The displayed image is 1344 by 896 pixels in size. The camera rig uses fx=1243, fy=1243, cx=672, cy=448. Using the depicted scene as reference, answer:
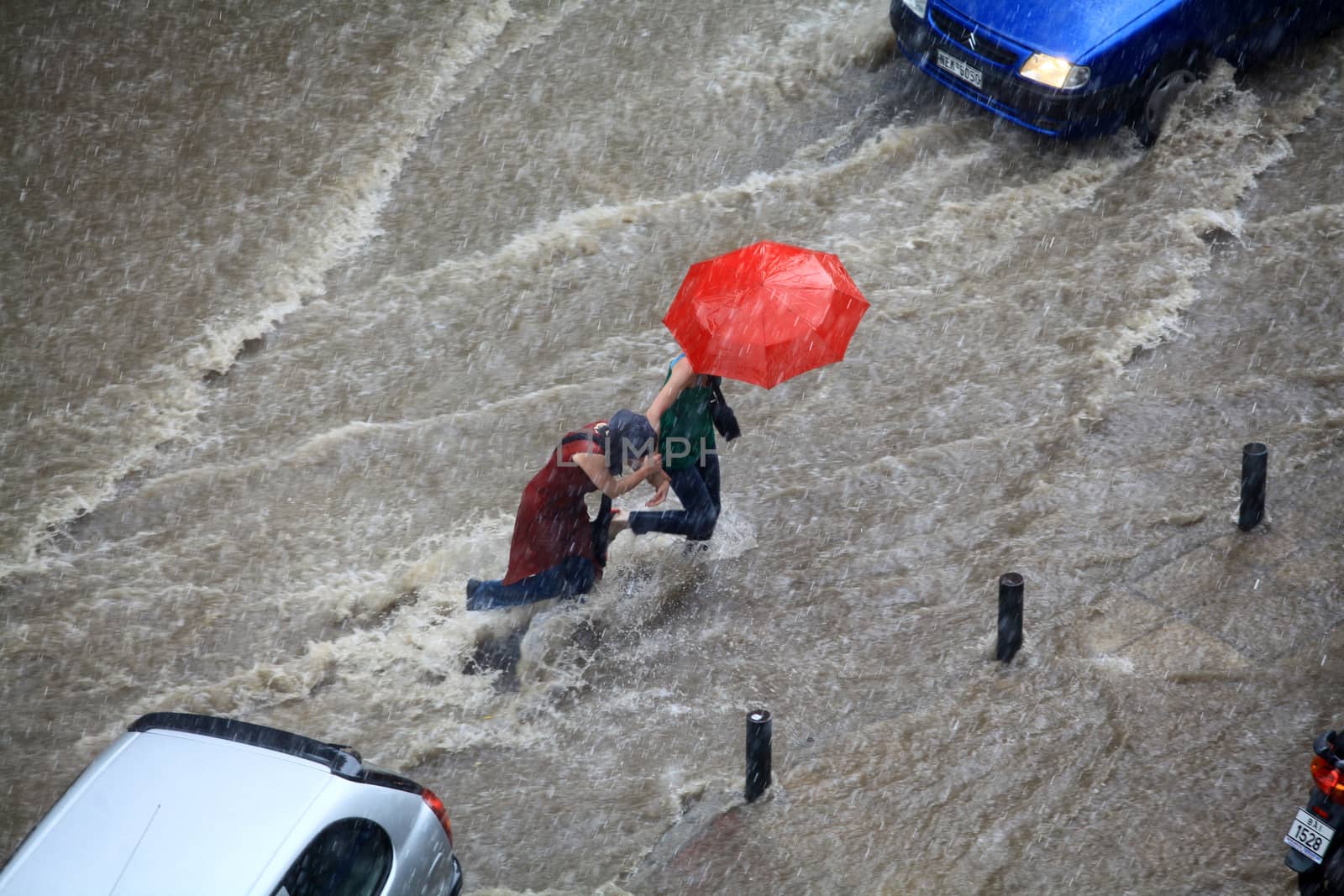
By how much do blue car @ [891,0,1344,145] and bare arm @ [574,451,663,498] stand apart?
5.21m

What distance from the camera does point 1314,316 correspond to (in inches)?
344

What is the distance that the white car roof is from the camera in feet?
13.8

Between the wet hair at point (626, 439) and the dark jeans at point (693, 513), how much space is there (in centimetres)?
71

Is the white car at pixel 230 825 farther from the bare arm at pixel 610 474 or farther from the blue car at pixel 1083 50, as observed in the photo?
the blue car at pixel 1083 50

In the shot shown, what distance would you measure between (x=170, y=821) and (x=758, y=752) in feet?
8.25

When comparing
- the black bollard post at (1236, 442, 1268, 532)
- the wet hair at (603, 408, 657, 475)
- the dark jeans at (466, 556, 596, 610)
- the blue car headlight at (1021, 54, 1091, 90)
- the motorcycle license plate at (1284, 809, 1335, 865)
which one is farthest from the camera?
the blue car headlight at (1021, 54, 1091, 90)

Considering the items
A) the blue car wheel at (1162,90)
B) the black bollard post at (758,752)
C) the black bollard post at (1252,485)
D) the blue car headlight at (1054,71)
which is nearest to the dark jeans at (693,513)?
the black bollard post at (758,752)

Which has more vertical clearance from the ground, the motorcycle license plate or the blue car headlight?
the blue car headlight

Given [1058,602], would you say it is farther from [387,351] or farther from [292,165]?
[292,165]

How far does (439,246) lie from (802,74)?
3990 mm

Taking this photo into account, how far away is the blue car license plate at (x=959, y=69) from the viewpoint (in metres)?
10.1

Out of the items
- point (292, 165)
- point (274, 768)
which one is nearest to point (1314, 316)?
point (274, 768)

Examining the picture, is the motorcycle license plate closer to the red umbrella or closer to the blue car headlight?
the red umbrella

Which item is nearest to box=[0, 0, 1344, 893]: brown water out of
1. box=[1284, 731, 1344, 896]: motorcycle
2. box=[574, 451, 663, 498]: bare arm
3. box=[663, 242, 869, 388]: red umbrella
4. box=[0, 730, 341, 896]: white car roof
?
box=[1284, 731, 1344, 896]: motorcycle
